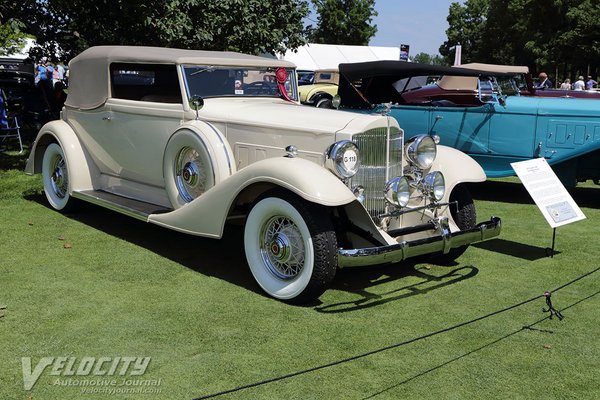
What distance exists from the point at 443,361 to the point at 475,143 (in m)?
5.12

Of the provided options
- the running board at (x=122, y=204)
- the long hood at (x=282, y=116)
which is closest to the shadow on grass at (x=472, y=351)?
the long hood at (x=282, y=116)

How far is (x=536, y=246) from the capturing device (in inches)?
223

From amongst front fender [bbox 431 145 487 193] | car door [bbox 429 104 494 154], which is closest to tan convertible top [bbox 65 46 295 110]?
front fender [bbox 431 145 487 193]

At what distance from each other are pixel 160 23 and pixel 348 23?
1867 inches

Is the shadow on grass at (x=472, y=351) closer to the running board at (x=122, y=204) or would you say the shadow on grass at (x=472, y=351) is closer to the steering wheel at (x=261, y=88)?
the running board at (x=122, y=204)

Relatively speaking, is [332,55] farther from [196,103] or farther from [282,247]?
[282,247]

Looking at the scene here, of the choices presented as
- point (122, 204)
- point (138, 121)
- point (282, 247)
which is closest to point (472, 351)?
point (282, 247)

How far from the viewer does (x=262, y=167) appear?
412 cm

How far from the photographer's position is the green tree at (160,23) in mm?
9445

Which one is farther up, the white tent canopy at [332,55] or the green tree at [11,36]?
the white tent canopy at [332,55]

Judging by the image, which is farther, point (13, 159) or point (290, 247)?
point (13, 159)

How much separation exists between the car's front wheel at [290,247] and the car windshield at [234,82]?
1581 millimetres

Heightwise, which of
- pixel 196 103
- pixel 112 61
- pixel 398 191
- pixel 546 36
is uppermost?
pixel 546 36

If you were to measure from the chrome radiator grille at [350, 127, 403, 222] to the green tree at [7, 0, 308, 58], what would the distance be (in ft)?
19.6
